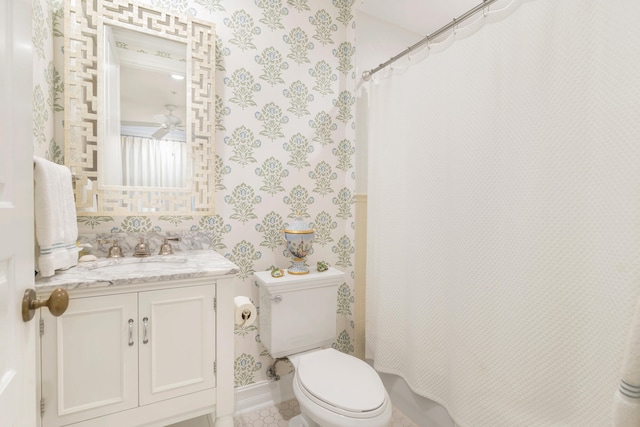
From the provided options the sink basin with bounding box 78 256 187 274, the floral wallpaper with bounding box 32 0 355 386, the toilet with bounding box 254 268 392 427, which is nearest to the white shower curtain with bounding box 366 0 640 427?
the toilet with bounding box 254 268 392 427

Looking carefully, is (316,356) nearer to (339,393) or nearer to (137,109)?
(339,393)

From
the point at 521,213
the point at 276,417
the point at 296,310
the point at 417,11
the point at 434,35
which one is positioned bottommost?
the point at 276,417

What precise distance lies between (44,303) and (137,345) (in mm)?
568

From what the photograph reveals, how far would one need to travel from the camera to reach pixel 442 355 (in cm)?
142

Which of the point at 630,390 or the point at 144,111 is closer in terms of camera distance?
the point at 630,390

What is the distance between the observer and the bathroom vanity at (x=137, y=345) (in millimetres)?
995

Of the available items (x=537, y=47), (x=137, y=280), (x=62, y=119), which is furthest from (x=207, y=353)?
(x=537, y=47)

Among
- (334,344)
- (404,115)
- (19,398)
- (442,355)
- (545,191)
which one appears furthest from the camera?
(334,344)

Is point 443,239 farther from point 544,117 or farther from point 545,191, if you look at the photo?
point 544,117

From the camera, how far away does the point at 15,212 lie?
55 cm

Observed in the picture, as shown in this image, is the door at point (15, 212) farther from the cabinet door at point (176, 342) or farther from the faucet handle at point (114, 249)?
the faucet handle at point (114, 249)

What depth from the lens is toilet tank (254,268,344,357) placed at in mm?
1599

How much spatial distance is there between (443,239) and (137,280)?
4.22ft

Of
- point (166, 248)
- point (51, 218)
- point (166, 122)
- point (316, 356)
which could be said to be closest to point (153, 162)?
point (166, 122)
